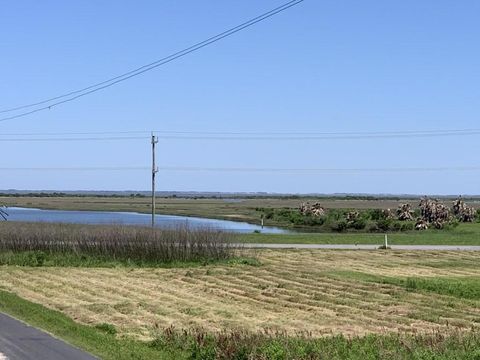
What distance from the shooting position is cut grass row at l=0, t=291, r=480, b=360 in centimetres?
1152

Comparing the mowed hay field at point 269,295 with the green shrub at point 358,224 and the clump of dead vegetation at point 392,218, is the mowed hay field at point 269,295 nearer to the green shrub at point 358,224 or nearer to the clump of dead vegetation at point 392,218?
the clump of dead vegetation at point 392,218

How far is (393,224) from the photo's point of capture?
240ft

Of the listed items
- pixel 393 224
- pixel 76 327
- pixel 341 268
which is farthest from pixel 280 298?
pixel 393 224

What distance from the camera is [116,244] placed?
118 feet

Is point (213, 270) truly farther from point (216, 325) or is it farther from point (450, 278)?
point (216, 325)

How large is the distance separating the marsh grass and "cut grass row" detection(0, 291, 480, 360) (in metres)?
19.1

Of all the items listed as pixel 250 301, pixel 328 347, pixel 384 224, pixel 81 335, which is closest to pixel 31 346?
pixel 81 335

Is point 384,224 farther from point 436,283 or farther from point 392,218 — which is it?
point 436,283

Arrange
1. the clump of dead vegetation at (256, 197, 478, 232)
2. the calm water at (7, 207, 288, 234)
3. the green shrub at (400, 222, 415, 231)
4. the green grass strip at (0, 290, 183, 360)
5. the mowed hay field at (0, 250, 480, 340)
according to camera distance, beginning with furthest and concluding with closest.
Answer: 1. the clump of dead vegetation at (256, 197, 478, 232)
2. the green shrub at (400, 222, 415, 231)
3. the calm water at (7, 207, 288, 234)
4. the mowed hay field at (0, 250, 480, 340)
5. the green grass strip at (0, 290, 183, 360)

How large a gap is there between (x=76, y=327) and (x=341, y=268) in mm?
18100

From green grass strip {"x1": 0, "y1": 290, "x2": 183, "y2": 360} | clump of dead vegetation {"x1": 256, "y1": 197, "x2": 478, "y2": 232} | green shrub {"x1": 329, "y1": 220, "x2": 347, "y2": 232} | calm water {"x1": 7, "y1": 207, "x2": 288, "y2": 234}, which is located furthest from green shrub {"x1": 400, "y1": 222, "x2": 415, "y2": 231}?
green grass strip {"x1": 0, "y1": 290, "x2": 183, "y2": 360}

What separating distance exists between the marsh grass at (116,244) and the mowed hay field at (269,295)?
184 cm

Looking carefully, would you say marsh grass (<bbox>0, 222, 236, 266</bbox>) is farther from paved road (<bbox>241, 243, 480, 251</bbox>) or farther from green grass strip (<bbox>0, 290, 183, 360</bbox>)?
green grass strip (<bbox>0, 290, 183, 360</bbox>)

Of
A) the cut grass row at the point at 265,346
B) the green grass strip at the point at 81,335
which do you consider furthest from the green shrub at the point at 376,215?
the cut grass row at the point at 265,346
